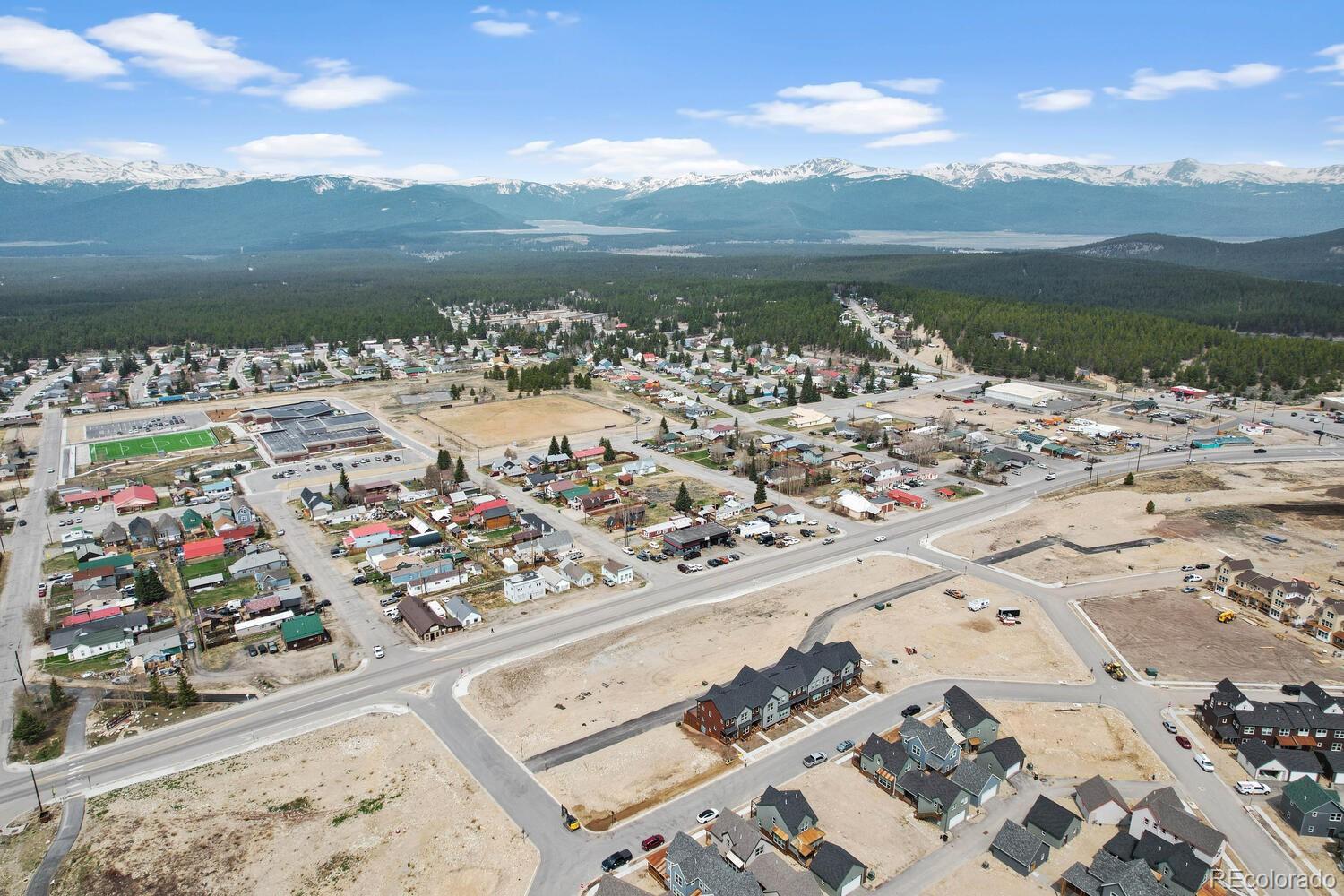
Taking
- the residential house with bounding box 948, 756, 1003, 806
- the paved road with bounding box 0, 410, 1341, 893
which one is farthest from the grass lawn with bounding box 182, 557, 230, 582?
the residential house with bounding box 948, 756, 1003, 806

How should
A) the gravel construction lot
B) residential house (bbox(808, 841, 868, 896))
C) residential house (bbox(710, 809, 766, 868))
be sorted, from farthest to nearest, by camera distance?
the gravel construction lot
residential house (bbox(710, 809, 766, 868))
residential house (bbox(808, 841, 868, 896))

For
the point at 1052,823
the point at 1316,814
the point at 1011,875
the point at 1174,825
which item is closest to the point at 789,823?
the point at 1011,875

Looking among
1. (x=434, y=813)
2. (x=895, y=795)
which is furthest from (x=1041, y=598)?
(x=434, y=813)

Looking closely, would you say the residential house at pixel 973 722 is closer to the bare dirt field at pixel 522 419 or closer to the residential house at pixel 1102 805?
the residential house at pixel 1102 805

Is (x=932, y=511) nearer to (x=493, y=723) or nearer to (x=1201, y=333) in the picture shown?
(x=493, y=723)

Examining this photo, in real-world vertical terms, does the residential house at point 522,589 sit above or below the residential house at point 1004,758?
below

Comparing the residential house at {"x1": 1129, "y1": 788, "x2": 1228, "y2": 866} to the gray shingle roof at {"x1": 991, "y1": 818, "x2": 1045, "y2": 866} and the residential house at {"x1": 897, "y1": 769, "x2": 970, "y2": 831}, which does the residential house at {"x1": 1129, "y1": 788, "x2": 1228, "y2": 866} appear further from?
the residential house at {"x1": 897, "y1": 769, "x2": 970, "y2": 831}

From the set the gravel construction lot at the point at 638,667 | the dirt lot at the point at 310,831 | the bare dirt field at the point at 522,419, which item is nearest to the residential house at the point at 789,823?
the dirt lot at the point at 310,831
